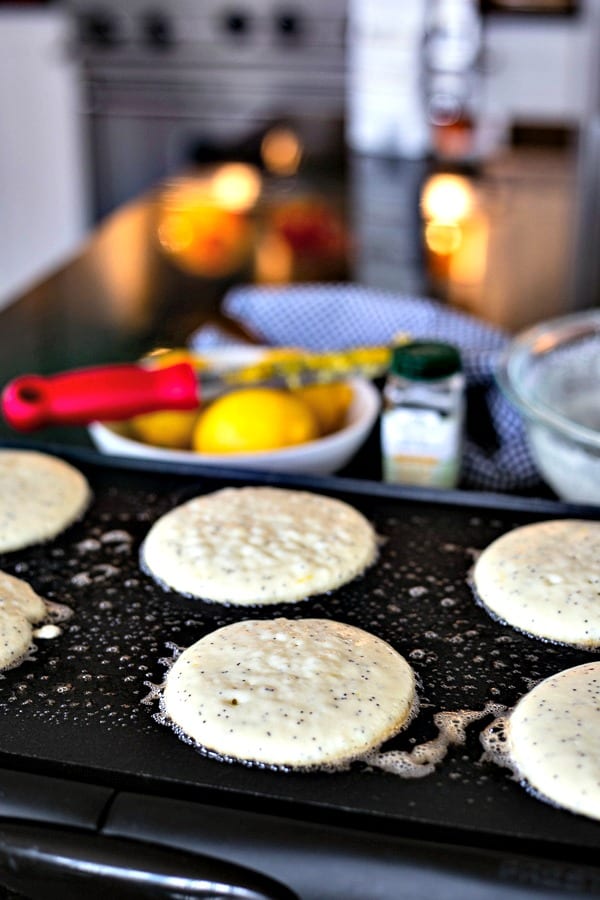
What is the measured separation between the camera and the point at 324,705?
0.73 m

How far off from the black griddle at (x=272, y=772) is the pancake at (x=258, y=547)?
0.01 meters

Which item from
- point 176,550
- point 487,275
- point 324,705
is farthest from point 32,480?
point 487,275

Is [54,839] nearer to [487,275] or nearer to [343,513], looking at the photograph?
[343,513]

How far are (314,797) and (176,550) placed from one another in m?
0.30

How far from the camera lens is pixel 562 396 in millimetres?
1163

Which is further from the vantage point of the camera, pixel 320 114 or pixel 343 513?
pixel 320 114

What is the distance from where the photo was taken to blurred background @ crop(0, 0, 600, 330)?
6.17ft

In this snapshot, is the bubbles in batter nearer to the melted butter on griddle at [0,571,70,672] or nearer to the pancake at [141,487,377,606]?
the pancake at [141,487,377,606]

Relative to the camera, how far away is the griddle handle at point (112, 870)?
62cm

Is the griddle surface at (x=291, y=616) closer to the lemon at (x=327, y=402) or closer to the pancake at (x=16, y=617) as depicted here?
the pancake at (x=16, y=617)

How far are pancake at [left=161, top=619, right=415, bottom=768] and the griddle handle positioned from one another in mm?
82

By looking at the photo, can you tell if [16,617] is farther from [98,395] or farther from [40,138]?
[40,138]

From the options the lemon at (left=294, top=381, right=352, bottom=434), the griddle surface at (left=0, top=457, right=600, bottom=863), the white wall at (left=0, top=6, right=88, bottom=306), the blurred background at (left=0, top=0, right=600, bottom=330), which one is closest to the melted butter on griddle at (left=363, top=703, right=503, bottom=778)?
the griddle surface at (left=0, top=457, right=600, bottom=863)

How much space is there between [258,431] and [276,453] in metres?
0.04
